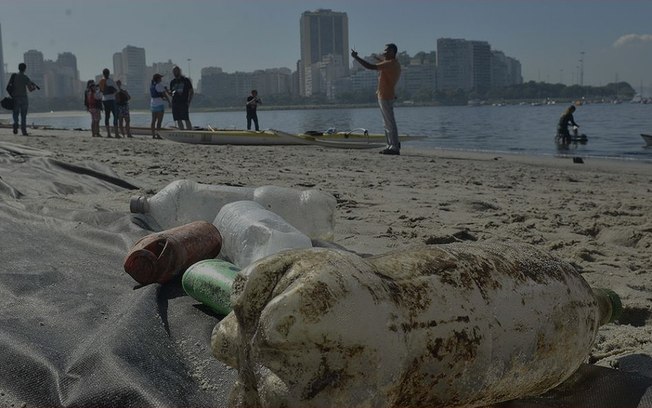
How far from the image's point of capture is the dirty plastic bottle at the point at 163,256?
2.81 m

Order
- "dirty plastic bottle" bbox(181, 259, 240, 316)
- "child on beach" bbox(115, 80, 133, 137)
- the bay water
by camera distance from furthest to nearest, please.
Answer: the bay water < "child on beach" bbox(115, 80, 133, 137) < "dirty plastic bottle" bbox(181, 259, 240, 316)

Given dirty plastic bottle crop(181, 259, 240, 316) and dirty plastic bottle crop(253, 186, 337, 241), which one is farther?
dirty plastic bottle crop(253, 186, 337, 241)

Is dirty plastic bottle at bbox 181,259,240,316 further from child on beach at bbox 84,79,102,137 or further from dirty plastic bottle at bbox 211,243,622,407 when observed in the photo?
child on beach at bbox 84,79,102,137

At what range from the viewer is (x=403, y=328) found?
139 centimetres

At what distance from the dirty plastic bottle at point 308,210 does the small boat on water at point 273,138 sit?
1032 centimetres

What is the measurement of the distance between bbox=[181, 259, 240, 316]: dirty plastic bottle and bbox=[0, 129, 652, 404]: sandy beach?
175mm

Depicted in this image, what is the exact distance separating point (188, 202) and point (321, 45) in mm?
157011

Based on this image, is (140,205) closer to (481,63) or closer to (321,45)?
(481,63)

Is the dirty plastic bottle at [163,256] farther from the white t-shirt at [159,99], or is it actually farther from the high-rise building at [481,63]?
the high-rise building at [481,63]

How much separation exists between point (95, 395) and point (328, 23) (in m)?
161

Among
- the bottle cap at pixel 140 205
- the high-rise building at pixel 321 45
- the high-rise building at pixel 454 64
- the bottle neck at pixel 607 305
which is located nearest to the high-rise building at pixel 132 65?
the high-rise building at pixel 321 45

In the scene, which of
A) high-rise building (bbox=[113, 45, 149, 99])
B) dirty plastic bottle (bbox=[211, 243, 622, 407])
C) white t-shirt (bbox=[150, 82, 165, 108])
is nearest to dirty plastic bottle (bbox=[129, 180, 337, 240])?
dirty plastic bottle (bbox=[211, 243, 622, 407])

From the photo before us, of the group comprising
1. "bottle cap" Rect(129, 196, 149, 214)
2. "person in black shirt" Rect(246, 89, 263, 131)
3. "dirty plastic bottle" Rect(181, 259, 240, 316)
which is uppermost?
"person in black shirt" Rect(246, 89, 263, 131)

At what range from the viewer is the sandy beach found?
3.52m
